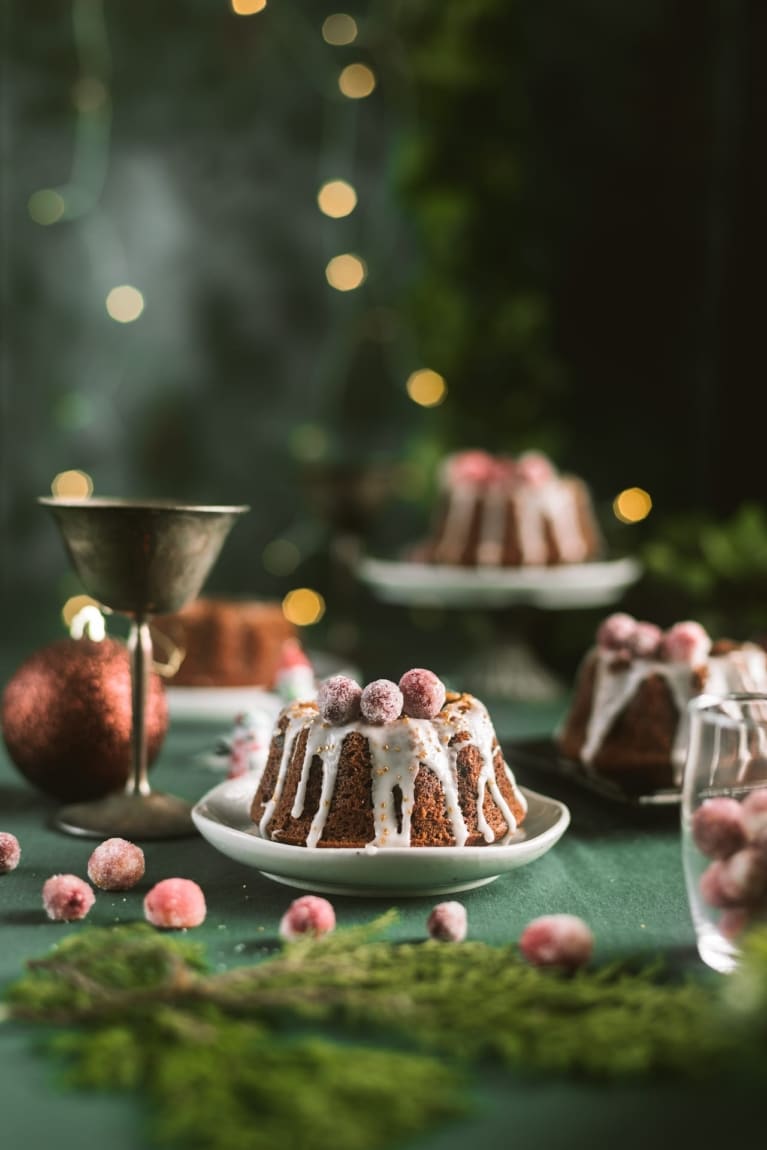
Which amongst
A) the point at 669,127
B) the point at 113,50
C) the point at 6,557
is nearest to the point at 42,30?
the point at 113,50

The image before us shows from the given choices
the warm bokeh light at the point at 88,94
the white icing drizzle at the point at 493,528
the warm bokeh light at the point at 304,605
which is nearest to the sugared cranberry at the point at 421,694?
the white icing drizzle at the point at 493,528

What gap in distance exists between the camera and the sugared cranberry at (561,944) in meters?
1.01

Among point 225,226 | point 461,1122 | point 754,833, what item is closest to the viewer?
point 461,1122

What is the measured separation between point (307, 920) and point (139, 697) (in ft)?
1.63

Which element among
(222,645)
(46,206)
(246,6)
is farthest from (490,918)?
(246,6)

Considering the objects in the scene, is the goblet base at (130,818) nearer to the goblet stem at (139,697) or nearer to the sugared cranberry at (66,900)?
the goblet stem at (139,697)

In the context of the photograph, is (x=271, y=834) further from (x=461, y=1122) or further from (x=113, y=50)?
(x=113, y=50)

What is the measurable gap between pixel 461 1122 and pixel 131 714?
839 mm

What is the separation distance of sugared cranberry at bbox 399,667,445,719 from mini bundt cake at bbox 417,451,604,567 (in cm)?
131

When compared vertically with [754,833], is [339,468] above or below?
above

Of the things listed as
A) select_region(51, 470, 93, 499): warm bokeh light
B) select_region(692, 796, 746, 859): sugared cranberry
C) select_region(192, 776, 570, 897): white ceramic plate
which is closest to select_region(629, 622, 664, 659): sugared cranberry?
select_region(192, 776, 570, 897): white ceramic plate

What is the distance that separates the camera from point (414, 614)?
3.56m

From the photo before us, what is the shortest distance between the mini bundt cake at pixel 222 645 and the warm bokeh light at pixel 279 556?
131cm

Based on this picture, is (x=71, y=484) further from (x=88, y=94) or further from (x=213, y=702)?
(x=213, y=702)
